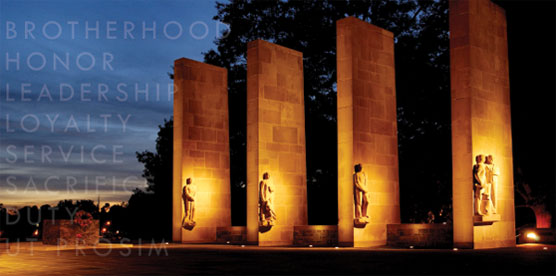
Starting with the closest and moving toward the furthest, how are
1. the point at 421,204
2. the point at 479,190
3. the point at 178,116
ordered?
the point at 479,190 → the point at 178,116 → the point at 421,204

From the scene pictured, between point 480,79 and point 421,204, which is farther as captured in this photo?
point 421,204

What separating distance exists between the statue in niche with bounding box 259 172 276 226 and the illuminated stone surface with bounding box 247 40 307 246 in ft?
1.36

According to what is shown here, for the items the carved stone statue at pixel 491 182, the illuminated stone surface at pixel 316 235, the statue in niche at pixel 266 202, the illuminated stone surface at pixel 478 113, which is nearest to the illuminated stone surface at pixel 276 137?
the statue in niche at pixel 266 202

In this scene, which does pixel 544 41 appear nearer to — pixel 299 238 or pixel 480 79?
pixel 480 79

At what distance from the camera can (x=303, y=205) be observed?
27.4m

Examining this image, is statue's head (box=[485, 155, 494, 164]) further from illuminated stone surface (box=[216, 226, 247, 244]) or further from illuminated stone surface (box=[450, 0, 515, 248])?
illuminated stone surface (box=[216, 226, 247, 244])

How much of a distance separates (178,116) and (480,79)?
14.0m

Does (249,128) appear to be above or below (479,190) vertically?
above

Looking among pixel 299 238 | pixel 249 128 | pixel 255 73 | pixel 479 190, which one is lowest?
pixel 299 238

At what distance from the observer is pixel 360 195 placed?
22.2 m

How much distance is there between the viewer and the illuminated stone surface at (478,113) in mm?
20312

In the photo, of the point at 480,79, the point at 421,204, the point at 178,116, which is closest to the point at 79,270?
the point at 480,79

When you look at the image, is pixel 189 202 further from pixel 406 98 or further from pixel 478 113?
pixel 478 113

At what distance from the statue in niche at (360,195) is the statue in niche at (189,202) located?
880cm
